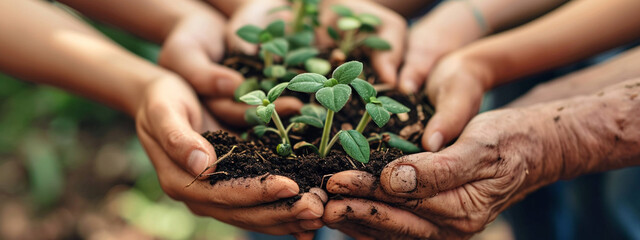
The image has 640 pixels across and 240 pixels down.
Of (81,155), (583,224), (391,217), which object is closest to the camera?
(391,217)

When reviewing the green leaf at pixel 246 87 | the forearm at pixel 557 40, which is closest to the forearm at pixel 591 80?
the forearm at pixel 557 40

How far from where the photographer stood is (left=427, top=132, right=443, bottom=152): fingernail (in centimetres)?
107

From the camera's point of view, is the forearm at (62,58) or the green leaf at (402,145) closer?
the green leaf at (402,145)

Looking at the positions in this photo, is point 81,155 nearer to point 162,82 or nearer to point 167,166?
point 162,82

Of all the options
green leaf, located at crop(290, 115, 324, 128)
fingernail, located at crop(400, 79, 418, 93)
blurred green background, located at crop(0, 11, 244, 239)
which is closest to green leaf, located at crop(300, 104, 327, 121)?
green leaf, located at crop(290, 115, 324, 128)

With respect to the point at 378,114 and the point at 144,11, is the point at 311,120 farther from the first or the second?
the point at 144,11

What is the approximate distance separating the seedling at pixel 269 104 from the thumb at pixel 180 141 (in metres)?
0.14

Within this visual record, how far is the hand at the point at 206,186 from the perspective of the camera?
913 mm

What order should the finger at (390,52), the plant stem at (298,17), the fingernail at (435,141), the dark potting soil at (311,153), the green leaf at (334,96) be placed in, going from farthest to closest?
the plant stem at (298,17) → the finger at (390,52) → the fingernail at (435,141) → the dark potting soil at (311,153) → the green leaf at (334,96)

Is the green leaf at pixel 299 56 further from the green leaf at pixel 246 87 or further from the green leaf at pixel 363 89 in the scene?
the green leaf at pixel 363 89

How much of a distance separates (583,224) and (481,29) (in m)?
0.82

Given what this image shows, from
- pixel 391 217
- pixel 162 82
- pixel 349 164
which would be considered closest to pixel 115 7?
pixel 162 82

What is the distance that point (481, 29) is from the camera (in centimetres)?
167

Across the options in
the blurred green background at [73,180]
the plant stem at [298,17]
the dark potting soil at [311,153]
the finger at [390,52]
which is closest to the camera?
the dark potting soil at [311,153]
